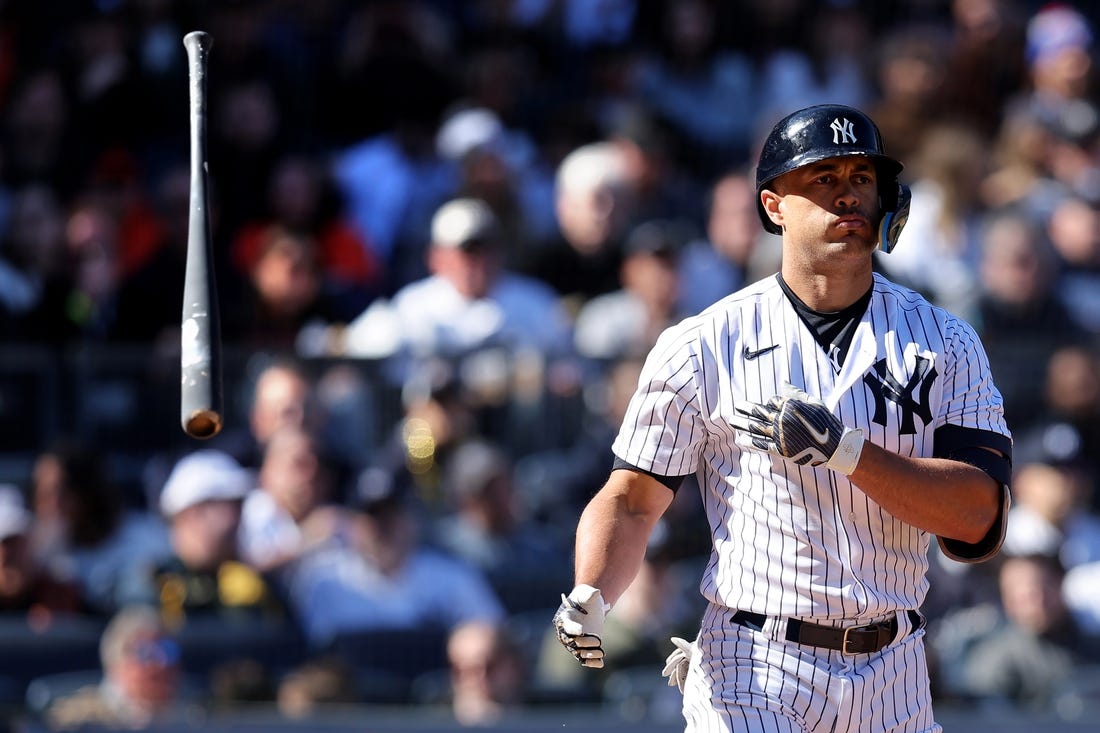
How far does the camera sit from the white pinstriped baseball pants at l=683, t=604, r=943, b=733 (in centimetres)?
370

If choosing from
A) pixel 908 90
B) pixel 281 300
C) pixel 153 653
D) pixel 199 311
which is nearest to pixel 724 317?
pixel 199 311

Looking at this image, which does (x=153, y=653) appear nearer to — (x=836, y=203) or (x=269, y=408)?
(x=269, y=408)

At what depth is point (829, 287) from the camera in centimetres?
386

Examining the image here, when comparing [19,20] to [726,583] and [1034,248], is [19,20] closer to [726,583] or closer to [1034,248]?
Result: [1034,248]

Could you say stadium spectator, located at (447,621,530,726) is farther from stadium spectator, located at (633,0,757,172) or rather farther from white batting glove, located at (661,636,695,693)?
stadium spectator, located at (633,0,757,172)

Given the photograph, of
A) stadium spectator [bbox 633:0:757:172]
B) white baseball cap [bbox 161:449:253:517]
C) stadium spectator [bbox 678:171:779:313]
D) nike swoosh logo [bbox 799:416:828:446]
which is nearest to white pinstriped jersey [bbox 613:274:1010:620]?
nike swoosh logo [bbox 799:416:828:446]

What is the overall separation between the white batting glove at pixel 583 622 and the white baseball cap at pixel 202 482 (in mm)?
3797

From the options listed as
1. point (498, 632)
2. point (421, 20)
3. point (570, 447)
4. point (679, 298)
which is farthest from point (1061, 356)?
point (421, 20)

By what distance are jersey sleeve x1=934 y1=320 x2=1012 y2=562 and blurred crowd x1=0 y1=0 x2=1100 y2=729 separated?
323 cm

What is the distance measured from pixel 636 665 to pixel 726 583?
3264 millimetres

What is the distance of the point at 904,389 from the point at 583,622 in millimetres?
859

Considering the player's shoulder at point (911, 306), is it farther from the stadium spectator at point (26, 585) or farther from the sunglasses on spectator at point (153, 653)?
the stadium spectator at point (26, 585)

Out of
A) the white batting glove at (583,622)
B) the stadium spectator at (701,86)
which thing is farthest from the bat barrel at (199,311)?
the stadium spectator at (701,86)

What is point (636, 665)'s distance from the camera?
7.02m
